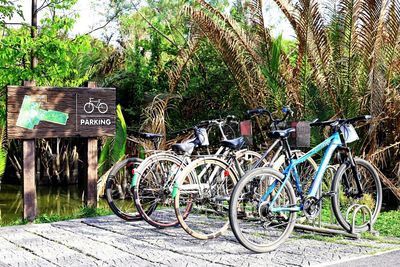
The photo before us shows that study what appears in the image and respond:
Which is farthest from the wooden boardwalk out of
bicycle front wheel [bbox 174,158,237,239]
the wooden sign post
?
the wooden sign post

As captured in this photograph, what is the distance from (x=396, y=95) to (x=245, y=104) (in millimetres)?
2615

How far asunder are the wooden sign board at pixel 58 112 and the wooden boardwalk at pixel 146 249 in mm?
1479

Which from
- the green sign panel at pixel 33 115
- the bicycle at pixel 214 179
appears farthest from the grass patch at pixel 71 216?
the bicycle at pixel 214 179

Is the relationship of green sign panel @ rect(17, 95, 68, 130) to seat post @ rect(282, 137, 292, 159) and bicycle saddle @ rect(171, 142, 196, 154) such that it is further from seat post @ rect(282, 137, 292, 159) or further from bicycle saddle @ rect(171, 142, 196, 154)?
seat post @ rect(282, 137, 292, 159)

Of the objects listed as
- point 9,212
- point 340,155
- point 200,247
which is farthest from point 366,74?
point 9,212

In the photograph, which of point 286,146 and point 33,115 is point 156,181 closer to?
point 286,146

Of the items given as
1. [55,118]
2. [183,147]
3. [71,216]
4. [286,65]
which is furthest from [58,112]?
[286,65]

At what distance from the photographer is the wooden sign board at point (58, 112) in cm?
701

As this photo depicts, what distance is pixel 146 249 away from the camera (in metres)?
5.18

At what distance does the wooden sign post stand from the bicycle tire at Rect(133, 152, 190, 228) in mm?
1729

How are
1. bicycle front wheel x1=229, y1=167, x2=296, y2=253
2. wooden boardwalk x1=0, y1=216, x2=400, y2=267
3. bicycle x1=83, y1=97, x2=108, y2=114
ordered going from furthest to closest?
1. bicycle x1=83, y1=97, x2=108, y2=114
2. bicycle front wheel x1=229, y1=167, x2=296, y2=253
3. wooden boardwalk x1=0, y1=216, x2=400, y2=267

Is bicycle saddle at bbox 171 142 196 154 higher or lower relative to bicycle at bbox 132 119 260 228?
higher

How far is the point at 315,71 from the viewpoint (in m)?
9.04

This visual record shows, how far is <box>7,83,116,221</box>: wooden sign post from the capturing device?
7031 mm
